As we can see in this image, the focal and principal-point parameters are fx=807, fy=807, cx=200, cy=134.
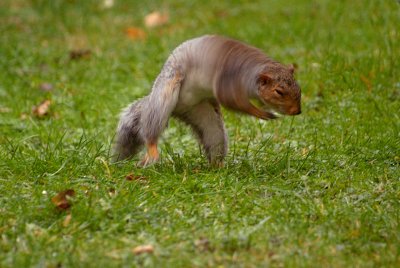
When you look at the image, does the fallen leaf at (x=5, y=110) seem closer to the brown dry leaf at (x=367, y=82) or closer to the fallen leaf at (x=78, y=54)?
the fallen leaf at (x=78, y=54)

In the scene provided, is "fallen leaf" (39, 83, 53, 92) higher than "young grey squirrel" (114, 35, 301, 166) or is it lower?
lower

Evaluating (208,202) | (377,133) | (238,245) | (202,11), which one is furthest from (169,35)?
(238,245)

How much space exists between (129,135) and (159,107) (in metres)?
0.47

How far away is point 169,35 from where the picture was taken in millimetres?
8930

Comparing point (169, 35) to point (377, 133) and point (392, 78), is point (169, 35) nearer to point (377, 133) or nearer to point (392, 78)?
point (392, 78)

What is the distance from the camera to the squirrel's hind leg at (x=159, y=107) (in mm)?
4781

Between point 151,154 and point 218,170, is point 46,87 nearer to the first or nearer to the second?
point 151,154

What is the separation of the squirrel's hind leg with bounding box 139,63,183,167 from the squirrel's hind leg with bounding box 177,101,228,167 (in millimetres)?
287

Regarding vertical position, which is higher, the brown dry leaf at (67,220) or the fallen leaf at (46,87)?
the brown dry leaf at (67,220)

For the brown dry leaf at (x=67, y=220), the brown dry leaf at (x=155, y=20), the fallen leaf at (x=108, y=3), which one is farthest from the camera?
the fallen leaf at (x=108, y=3)

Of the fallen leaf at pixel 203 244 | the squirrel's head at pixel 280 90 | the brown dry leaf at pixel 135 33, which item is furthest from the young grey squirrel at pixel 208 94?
the brown dry leaf at pixel 135 33

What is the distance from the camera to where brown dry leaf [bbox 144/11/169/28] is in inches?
379

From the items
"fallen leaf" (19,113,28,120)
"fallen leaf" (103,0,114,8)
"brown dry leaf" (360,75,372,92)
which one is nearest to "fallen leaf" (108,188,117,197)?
"fallen leaf" (19,113,28,120)

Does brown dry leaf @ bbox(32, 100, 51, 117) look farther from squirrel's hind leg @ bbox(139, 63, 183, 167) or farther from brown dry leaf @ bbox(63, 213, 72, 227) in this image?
brown dry leaf @ bbox(63, 213, 72, 227)
